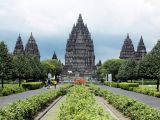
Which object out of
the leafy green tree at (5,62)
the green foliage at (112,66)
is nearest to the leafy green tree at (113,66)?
the green foliage at (112,66)

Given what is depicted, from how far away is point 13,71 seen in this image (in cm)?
6134

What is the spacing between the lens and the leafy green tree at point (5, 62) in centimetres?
5900

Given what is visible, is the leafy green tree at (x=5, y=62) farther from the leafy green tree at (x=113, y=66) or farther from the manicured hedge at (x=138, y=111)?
the leafy green tree at (x=113, y=66)

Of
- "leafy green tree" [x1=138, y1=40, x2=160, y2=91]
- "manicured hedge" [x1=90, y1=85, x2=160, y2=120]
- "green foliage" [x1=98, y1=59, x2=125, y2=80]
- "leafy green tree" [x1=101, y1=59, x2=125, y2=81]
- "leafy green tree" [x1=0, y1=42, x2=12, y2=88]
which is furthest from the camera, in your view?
"green foliage" [x1=98, y1=59, x2=125, y2=80]

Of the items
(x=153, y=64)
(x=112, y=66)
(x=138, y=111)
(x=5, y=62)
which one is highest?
(x=112, y=66)

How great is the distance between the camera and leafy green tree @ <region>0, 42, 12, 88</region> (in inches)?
2323

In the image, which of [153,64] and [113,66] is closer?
[153,64]

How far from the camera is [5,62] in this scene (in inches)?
2382

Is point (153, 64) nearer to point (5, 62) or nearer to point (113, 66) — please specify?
point (5, 62)

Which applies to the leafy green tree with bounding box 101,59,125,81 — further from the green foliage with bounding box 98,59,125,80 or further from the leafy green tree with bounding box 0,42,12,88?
the leafy green tree with bounding box 0,42,12,88

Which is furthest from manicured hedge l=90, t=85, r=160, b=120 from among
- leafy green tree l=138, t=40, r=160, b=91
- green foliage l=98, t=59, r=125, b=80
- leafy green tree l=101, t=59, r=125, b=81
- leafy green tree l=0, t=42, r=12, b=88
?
green foliage l=98, t=59, r=125, b=80

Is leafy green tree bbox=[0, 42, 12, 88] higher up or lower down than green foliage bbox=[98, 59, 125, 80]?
lower down

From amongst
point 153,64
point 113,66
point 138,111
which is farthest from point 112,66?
point 138,111

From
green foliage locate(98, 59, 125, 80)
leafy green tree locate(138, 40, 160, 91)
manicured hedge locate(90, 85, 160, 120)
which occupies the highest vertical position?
green foliage locate(98, 59, 125, 80)
